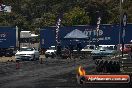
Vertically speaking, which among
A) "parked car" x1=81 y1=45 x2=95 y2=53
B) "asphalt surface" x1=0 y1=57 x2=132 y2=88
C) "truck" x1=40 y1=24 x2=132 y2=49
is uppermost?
"truck" x1=40 y1=24 x2=132 y2=49

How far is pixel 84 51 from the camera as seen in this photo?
2189 inches

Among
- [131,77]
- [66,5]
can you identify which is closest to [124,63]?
[131,77]

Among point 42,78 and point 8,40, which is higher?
point 8,40

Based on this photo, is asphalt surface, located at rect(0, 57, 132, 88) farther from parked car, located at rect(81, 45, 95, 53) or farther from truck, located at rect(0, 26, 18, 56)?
truck, located at rect(0, 26, 18, 56)

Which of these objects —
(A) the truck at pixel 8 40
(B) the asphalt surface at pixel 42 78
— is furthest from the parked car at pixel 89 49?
(B) the asphalt surface at pixel 42 78

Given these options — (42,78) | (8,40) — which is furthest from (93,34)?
(42,78)

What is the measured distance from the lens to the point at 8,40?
196 feet

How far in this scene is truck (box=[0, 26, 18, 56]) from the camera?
59.0m

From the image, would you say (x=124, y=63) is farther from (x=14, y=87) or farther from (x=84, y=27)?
(x=84, y=27)

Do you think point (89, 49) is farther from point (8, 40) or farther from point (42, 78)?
point (42, 78)

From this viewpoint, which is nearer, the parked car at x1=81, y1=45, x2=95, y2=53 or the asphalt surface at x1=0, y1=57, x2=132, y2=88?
the asphalt surface at x1=0, y1=57, x2=132, y2=88

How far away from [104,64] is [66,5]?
354 ft

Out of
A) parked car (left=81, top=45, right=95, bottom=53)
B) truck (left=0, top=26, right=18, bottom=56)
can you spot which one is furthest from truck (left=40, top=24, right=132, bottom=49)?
truck (left=0, top=26, right=18, bottom=56)

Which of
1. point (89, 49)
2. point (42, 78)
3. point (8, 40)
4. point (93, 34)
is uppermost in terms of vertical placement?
point (93, 34)
